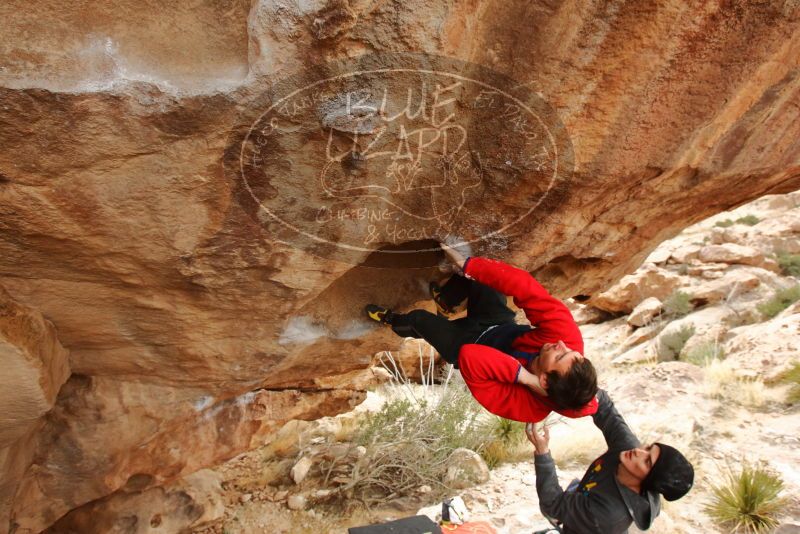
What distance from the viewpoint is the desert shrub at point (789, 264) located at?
1073cm

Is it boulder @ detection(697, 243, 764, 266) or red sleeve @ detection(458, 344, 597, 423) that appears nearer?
red sleeve @ detection(458, 344, 597, 423)

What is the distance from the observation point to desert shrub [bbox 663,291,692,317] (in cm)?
1000

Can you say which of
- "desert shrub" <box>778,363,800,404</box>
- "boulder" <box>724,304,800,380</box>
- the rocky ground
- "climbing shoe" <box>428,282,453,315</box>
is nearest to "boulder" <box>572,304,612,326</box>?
the rocky ground

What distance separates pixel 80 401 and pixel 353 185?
1970mm

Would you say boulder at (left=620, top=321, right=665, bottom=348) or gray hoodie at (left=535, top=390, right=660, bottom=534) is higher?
gray hoodie at (left=535, top=390, right=660, bottom=534)

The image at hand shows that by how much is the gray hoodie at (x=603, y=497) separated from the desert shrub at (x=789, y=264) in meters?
10.2

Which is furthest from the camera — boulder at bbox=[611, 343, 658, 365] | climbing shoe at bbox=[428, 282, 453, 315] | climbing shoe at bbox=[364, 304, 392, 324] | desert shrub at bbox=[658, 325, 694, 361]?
boulder at bbox=[611, 343, 658, 365]

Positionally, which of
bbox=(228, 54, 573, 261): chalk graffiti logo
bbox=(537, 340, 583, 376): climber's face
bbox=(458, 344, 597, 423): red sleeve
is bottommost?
bbox=(458, 344, 597, 423): red sleeve

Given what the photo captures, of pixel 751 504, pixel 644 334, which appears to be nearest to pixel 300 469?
pixel 751 504

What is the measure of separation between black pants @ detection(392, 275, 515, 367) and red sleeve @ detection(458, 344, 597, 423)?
45 centimetres

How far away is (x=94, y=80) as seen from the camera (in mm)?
1696

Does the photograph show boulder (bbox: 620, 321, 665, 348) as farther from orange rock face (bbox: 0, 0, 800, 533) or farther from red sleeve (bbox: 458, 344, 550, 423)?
red sleeve (bbox: 458, 344, 550, 423)

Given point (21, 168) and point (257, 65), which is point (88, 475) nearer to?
point (21, 168)

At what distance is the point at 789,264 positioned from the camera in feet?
35.9
